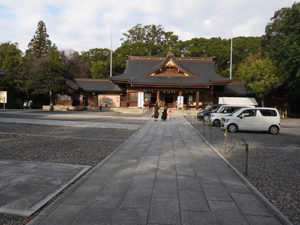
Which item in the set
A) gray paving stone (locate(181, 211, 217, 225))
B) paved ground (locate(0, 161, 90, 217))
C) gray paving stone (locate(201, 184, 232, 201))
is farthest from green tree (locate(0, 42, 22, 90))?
gray paving stone (locate(181, 211, 217, 225))

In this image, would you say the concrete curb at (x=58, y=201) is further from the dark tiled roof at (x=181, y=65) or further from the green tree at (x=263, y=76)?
the dark tiled roof at (x=181, y=65)

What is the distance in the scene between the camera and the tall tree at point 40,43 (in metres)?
48.6

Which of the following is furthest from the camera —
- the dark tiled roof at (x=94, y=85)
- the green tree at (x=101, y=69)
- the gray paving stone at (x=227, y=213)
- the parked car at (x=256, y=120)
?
the green tree at (x=101, y=69)

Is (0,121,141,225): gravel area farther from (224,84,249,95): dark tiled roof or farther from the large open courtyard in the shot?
(224,84,249,95): dark tiled roof

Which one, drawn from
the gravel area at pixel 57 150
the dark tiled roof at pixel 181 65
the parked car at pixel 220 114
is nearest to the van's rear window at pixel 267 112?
the parked car at pixel 220 114

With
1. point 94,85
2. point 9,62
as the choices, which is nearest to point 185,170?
point 94,85

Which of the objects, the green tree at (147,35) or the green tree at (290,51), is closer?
the green tree at (290,51)

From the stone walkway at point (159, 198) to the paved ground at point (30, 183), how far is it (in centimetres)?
33

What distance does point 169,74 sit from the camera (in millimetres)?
29688

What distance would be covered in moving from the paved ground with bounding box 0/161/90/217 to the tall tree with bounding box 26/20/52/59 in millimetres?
51930

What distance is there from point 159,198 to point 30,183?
2.62 m

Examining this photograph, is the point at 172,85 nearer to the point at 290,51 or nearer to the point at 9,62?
the point at 290,51

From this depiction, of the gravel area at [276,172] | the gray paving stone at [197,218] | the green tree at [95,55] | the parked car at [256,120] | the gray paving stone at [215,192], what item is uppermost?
the green tree at [95,55]

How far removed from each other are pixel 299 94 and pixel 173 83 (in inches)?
619
